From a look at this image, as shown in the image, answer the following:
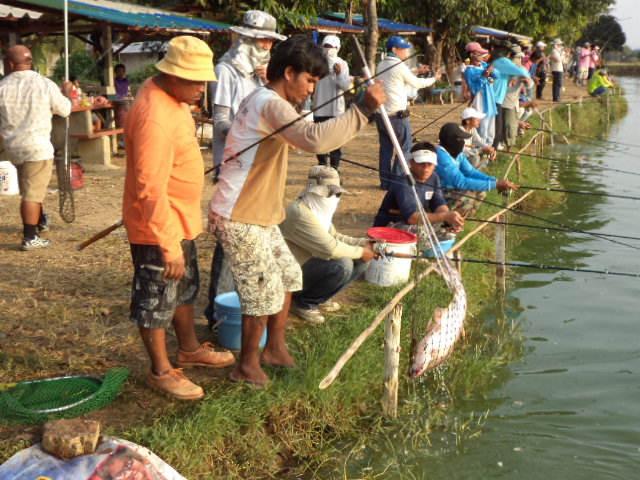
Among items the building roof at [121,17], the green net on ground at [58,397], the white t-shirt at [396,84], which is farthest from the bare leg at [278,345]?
the building roof at [121,17]

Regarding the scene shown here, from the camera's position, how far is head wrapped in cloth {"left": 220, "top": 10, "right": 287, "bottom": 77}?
553cm

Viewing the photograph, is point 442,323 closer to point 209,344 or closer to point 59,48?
point 209,344

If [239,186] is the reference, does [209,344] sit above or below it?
below

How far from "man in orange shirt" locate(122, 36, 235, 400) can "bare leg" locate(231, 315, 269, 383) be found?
0.36 meters

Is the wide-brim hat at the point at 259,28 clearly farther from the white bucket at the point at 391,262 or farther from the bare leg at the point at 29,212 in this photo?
Result: the bare leg at the point at 29,212

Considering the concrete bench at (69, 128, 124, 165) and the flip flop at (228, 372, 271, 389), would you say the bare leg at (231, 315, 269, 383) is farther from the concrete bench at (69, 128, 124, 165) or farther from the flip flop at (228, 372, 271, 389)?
the concrete bench at (69, 128, 124, 165)

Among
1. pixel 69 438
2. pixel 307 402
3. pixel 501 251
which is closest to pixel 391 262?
pixel 501 251

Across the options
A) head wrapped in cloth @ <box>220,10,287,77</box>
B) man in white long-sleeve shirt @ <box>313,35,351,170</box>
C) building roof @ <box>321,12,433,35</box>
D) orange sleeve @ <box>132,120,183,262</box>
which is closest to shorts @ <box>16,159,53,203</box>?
head wrapped in cloth @ <box>220,10,287,77</box>

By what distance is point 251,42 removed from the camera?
5621mm

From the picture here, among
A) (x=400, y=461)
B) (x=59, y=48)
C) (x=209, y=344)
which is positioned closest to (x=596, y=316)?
(x=400, y=461)

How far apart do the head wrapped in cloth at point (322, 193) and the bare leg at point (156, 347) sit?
139 cm

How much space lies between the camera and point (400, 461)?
13.9ft

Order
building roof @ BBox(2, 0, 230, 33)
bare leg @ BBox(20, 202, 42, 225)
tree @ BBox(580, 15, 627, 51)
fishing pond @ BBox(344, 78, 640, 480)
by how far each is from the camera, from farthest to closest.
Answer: tree @ BBox(580, 15, 627, 51) < building roof @ BBox(2, 0, 230, 33) < bare leg @ BBox(20, 202, 42, 225) < fishing pond @ BBox(344, 78, 640, 480)

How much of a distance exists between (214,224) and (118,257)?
2916mm
